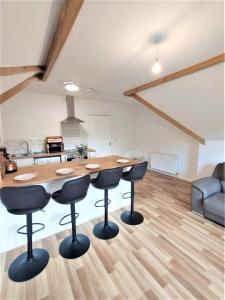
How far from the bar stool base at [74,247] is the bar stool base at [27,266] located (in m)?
0.21

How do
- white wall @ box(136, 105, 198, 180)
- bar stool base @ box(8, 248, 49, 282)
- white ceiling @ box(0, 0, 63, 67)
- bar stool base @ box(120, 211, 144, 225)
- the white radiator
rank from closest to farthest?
1. white ceiling @ box(0, 0, 63, 67)
2. bar stool base @ box(8, 248, 49, 282)
3. bar stool base @ box(120, 211, 144, 225)
4. white wall @ box(136, 105, 198, 180)
5. the white radiator

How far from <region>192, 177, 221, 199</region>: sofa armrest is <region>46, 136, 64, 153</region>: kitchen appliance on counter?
3487mm

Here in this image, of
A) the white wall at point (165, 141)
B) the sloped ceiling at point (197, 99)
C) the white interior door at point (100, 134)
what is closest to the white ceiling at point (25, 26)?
the sloped ceiling at point (197, 99)

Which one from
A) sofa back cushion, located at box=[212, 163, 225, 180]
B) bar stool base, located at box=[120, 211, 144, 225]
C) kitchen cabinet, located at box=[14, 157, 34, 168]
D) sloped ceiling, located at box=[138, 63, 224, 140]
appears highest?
sloped ceiling, located at box=[138, 63, 224, 140]

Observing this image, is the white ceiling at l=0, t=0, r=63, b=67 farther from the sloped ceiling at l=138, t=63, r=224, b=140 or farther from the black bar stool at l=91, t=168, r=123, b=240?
the sloped ceiling at l=138, t=63, r=224, b=140

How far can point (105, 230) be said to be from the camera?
233 cm

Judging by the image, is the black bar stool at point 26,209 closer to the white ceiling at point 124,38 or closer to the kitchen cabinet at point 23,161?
the white ceiling at point 124,38

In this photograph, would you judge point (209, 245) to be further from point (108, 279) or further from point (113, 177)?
point (113, 177)

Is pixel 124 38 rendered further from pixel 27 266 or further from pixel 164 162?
pixel 164 162

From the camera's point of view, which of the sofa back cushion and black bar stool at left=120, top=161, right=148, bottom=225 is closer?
black bar stool at left=120, top=161, right=148, bottom=225

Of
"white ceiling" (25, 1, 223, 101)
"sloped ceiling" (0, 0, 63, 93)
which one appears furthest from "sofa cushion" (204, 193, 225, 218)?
"sloped ceiling" (0, 0, 63, 93)

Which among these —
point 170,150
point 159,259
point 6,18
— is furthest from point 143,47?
point 170,150

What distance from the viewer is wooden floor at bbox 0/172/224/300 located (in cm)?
148

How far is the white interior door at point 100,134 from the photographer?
5213 mm
